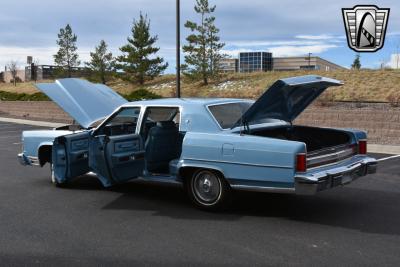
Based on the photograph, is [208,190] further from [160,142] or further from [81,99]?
[81,99]

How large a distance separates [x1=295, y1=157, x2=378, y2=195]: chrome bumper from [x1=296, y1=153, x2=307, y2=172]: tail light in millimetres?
71

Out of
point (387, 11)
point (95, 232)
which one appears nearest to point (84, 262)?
point (95, 232)

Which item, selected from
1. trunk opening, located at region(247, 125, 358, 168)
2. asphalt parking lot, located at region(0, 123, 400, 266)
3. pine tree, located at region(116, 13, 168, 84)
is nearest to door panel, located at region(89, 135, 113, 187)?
asphalt parking lot, located at region(0, 123, 400, 266)

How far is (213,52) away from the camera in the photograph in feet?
114

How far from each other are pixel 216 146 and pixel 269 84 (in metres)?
25.6

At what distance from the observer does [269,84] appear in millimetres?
31406

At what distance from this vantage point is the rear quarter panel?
582 centimetres

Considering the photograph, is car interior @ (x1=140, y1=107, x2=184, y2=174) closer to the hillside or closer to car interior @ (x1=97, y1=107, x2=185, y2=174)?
car interior @ (x1=97, y1=107, x2=185, y2=174)

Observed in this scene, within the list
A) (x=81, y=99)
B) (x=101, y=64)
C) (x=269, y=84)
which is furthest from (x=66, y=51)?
(x=81, y=99)

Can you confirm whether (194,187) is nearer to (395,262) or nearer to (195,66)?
(395,262)

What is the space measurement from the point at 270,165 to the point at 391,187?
3580mm

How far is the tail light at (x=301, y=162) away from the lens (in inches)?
227

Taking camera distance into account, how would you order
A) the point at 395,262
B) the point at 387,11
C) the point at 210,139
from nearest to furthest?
the point at 395,262
the point at 210,139
the point at 387,11

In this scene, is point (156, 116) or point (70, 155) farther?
point (156, 116)
